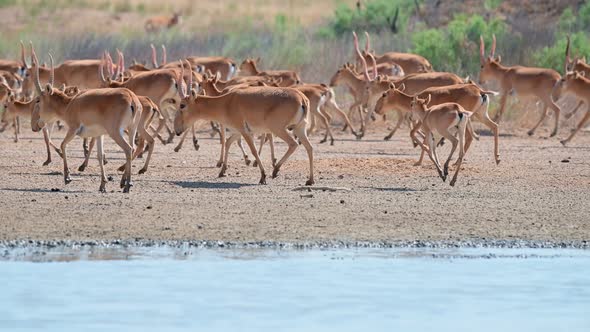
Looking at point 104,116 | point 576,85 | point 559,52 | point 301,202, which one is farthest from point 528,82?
point 104,116

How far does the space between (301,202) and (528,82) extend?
13.1 meters

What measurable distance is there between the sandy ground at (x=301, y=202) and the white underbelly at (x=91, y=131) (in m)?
0.70

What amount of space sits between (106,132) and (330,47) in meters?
20.0

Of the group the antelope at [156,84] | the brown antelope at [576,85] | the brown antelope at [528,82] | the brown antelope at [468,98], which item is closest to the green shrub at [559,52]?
the brown antelope at [528,82]

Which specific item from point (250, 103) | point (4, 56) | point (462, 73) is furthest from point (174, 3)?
point (250, 103)

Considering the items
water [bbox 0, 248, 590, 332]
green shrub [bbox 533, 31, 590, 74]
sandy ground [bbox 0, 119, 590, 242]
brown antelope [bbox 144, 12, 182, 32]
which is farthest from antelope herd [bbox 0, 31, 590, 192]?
brown antelope [bbox 144, 12, 182, 32]

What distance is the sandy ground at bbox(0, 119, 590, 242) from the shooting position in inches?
594

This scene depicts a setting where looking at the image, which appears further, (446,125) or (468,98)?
(468,98)

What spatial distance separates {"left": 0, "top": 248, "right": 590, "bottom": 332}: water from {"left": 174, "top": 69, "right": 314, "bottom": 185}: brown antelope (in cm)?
536

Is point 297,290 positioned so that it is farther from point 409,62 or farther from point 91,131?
point 409,62

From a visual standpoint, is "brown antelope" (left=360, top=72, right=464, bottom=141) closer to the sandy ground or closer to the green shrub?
the sandy ground

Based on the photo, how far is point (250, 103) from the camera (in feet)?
63.9

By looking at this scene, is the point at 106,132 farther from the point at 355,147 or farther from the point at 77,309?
the point at 355,147

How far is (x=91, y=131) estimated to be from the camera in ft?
59.4
